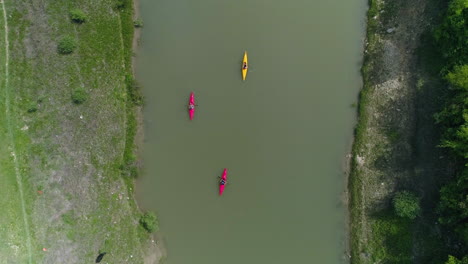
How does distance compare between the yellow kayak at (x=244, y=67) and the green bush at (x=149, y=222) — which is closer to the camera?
the green bush at (x=149, y=222)

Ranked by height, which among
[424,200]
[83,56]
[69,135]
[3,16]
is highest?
[3,16]

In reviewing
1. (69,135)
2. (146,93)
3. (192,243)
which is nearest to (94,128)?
(69,135)

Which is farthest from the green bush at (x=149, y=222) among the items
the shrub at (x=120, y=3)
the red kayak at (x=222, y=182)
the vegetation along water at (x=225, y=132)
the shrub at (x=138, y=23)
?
the shrub at (x=120, y=3)

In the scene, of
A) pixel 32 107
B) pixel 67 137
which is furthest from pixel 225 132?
pixel 32 107

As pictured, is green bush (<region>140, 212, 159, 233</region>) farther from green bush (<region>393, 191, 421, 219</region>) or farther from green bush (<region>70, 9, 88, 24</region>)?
green bush (<region>393, 191, 421, 219</region>)

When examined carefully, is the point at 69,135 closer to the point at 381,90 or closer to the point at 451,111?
the point at 381,90

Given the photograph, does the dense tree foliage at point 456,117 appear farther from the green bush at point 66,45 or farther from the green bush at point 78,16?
the green bush at point 66,45

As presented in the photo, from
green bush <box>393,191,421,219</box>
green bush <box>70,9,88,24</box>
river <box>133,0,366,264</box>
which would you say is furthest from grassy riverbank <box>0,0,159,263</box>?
green bush <box>393,191,421,219</box>
